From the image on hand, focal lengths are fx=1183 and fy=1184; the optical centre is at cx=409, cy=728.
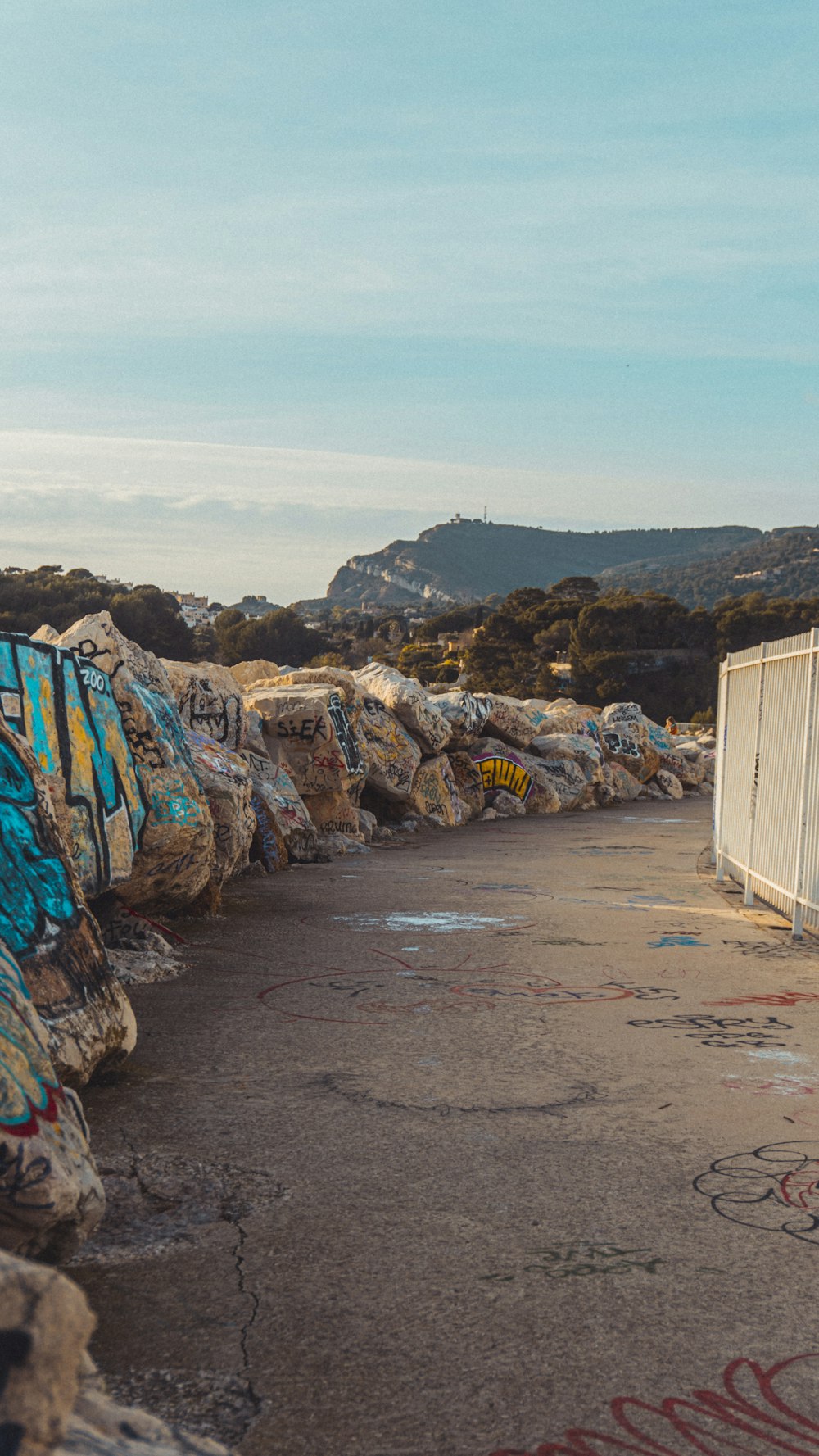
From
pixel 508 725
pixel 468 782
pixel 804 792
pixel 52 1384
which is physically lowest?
pixel 468 782

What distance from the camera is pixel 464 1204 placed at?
3717 millimetres

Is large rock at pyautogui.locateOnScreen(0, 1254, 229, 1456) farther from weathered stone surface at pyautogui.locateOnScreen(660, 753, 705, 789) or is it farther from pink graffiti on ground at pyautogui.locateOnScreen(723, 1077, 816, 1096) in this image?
weathered stone surface at pyautogui.locateOnScreen(660, 753, 705, 789)

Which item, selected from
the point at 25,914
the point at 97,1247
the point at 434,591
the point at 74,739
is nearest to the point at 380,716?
the point at 74,739

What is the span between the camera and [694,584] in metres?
115

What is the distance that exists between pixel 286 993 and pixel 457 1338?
3977 mm

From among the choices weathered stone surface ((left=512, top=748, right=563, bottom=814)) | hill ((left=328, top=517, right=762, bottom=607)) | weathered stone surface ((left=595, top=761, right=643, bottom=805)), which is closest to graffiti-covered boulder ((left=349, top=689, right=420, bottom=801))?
weathered stone surface ((left=512, top=748, right=563, bottom=814))

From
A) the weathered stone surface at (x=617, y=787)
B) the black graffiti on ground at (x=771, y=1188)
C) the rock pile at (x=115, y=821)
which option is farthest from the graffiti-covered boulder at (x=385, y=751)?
the black graffiti on ground at (x=771, y=1188)

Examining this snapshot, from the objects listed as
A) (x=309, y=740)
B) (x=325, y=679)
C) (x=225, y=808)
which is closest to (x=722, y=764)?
(x=309, y=740)

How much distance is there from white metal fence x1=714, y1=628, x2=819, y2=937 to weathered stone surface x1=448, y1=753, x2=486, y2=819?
9.78m

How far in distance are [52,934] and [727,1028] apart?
3.38m

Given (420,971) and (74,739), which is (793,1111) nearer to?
(420,971)

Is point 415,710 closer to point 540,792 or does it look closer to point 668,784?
point 540,792

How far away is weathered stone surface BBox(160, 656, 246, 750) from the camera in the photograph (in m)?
14.0

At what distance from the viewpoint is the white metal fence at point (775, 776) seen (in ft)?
26.9
